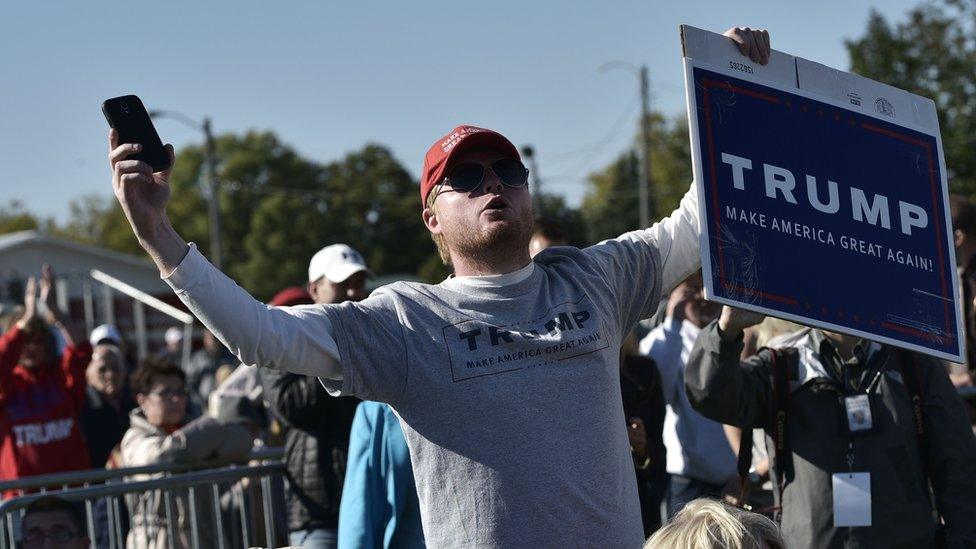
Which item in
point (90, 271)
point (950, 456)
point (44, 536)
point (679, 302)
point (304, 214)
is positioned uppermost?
point (304, 214)

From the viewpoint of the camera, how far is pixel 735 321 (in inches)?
151

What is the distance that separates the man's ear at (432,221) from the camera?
137 inches

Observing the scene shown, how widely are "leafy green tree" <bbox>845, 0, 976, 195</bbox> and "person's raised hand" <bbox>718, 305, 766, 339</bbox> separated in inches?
1257

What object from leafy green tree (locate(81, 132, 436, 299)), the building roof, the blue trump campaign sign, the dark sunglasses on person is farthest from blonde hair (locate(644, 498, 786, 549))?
leafy green tree (locate(81, 132, 436, 299))

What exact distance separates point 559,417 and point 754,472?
2839mm

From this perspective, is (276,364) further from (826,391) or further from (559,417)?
(826,391)

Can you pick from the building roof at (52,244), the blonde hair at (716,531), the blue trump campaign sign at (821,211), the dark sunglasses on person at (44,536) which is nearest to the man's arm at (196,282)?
the blonde hair at (716,531)

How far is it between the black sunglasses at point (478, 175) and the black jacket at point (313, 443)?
2.45 meters

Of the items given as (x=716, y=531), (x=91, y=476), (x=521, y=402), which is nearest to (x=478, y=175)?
(x=521, y=402)

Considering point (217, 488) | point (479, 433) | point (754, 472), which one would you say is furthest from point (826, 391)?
point (217, 488)

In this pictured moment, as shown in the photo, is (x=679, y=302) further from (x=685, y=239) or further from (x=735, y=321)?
(x=685, y=239)

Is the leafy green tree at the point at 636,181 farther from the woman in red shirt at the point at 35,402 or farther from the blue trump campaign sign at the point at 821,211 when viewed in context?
the blue trump campaign sign at the point at 821,211

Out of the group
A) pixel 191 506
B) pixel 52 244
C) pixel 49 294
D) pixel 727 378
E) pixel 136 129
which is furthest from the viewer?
pixel 52 244

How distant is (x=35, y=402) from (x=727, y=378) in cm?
489
